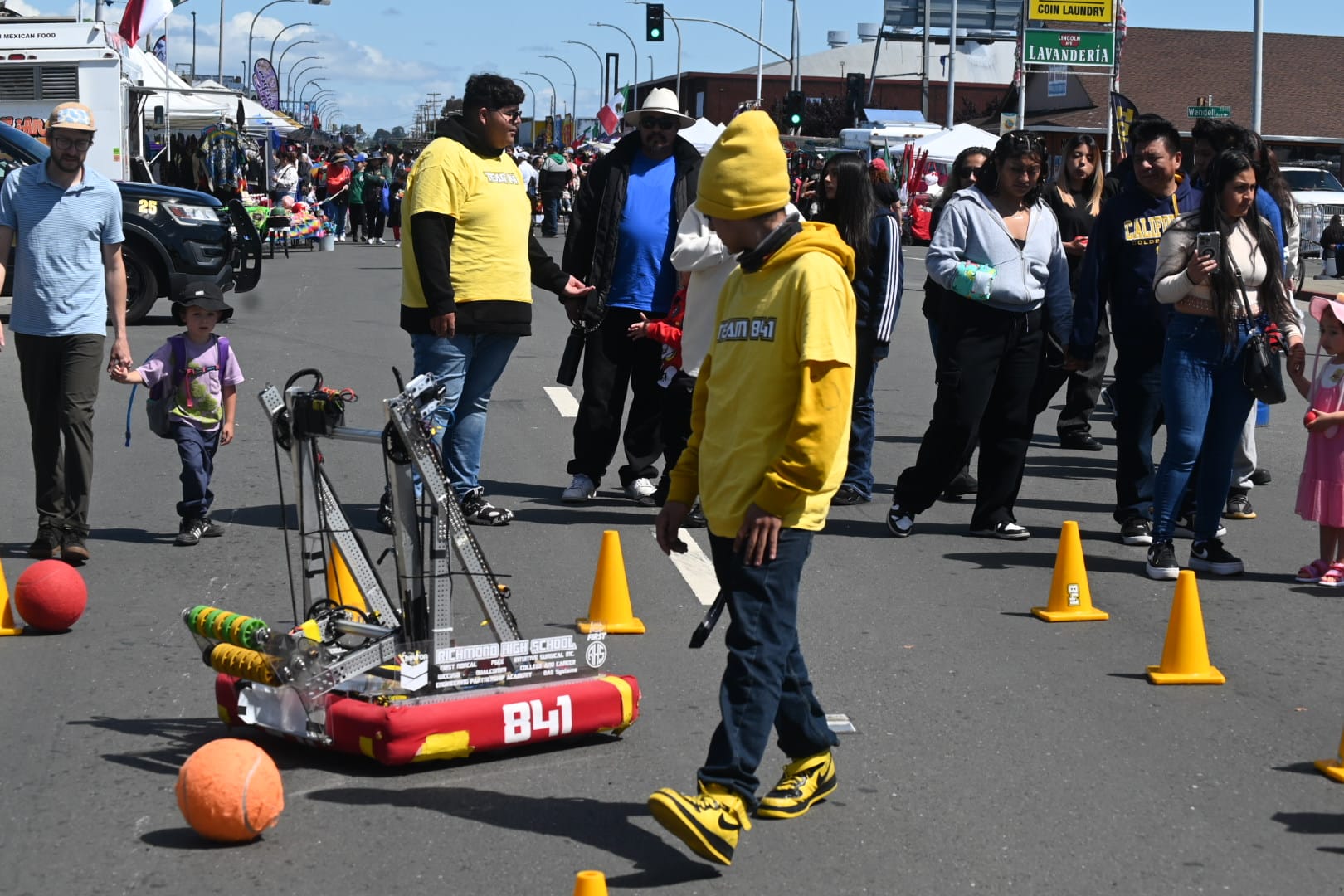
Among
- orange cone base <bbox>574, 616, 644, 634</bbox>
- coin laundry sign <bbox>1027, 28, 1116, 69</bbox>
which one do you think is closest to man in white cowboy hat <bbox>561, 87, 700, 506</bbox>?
orange cone base <bbox>574, 616, 644, 634</bbox>

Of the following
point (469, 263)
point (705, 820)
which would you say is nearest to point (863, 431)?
point (469, 263)

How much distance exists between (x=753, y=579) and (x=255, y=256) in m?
17.4

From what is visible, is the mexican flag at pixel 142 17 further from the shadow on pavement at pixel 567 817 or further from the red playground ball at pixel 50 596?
the shadow on pavement at pixel 567 817

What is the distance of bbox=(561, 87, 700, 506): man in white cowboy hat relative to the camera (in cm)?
909

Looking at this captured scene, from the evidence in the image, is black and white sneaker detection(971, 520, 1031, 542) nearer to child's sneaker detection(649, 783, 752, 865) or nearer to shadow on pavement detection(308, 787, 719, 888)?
shadow on pavement detection(308, 787, 719, 888)

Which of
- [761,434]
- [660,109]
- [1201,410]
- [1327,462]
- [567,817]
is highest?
[660,109]

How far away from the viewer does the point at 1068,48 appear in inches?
1661

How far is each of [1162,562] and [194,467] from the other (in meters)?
4.53

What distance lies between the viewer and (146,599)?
7207 mm

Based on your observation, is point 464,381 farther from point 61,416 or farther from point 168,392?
point 61,416

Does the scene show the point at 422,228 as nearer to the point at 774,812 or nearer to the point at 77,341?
the point at 77,341

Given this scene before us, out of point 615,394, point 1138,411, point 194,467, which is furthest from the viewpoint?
point 615,394

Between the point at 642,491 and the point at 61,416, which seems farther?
the point at 642,491

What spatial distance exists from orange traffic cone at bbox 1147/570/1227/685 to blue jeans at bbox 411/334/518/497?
11.6 ft
